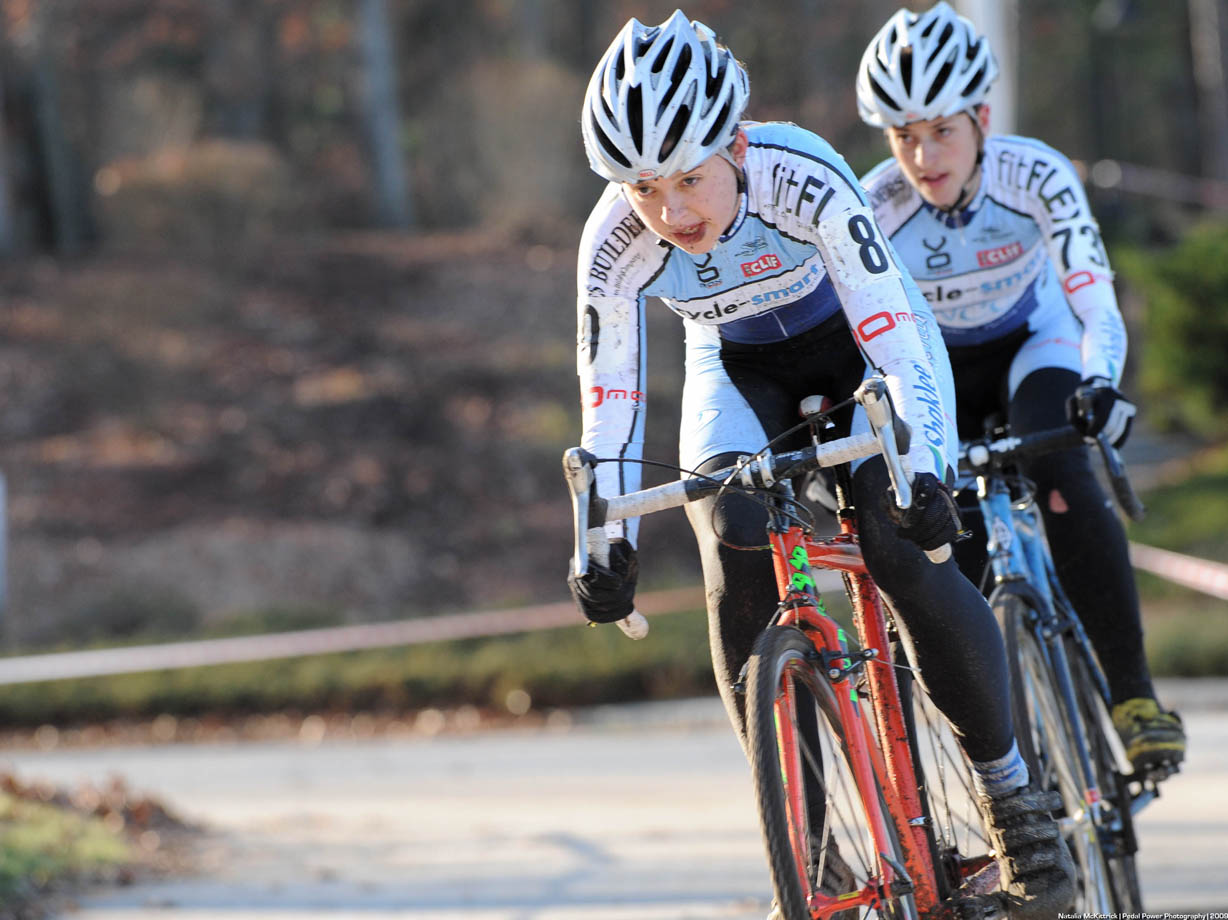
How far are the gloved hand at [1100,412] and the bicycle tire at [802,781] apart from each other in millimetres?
1286

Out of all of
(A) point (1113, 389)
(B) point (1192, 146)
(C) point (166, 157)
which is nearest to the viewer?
(A) point (1113, 389)

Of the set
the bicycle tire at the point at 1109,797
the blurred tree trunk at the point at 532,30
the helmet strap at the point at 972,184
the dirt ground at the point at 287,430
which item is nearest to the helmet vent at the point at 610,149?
the helmet strap at the point at 972,184

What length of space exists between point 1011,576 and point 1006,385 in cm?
76

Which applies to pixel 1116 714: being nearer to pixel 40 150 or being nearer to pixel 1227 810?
pixel 1227 810

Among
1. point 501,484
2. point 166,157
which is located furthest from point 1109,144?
point 501,484

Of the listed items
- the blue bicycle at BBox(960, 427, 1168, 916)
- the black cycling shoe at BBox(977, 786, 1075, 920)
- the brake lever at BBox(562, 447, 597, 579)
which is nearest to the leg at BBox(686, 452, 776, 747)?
the brake lever at BBox(562, 447, 597, 579)

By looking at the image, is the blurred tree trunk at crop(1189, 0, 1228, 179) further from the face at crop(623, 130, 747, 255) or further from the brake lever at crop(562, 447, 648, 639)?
the brake lever at crop(562, 447, 648, 639)

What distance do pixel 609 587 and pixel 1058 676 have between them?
1.69 metres

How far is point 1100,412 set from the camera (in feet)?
15.1

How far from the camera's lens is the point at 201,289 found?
2192 cm

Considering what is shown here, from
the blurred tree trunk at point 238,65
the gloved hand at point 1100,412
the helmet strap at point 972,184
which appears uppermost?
the blurred tree trunk at point 238,65

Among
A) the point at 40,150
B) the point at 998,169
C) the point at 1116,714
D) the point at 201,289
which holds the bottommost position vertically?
the point at 1116,714

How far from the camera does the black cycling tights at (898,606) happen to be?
385 centimetres

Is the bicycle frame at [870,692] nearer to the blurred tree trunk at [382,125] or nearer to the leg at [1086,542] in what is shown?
the leg at [1086,542]
